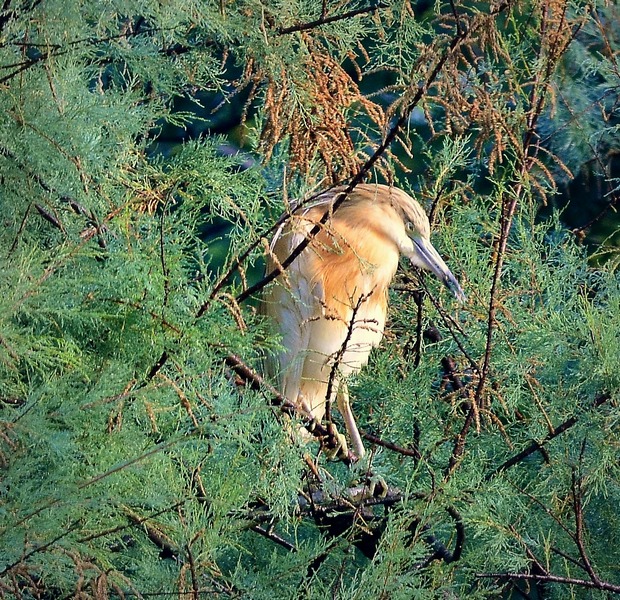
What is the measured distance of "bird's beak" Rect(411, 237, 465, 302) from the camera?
1.64 m

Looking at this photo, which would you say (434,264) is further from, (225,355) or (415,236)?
(225,355)

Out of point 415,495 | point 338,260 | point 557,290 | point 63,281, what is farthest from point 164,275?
point 338,260

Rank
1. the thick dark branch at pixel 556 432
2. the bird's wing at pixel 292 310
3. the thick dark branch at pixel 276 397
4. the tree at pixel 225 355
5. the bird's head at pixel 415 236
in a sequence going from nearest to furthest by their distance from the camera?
the tree at pixel 225 355
the thick dark branch at pixel 276 397
the thick dark branch at pixel 556 432
the bird's head at pixel 415 236
the bird's wing at pixel 292 310

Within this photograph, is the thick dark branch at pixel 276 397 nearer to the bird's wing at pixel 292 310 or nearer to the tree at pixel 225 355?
the tree at pixel 225 355

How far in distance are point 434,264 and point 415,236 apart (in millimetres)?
124

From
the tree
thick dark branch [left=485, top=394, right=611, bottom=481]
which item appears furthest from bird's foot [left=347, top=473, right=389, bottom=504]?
thick dark branch [left=485, top=394, right=611, bottom=481]

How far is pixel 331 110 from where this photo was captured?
107 centimetres

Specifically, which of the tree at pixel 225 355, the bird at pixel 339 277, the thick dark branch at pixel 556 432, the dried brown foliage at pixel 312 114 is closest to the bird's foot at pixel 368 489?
the tree at pixel 225 355

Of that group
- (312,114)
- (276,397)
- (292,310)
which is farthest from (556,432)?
(292,310)

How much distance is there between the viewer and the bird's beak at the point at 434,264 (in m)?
1.64

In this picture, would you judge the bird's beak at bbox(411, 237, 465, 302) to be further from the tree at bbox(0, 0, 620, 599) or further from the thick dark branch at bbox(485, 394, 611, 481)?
the thick dark branch at bbox(485, 394, 611, 481)

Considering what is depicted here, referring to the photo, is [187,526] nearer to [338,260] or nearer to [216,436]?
[216,436]

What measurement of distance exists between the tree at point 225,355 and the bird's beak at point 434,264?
57 millimetres

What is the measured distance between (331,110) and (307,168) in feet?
0.29
